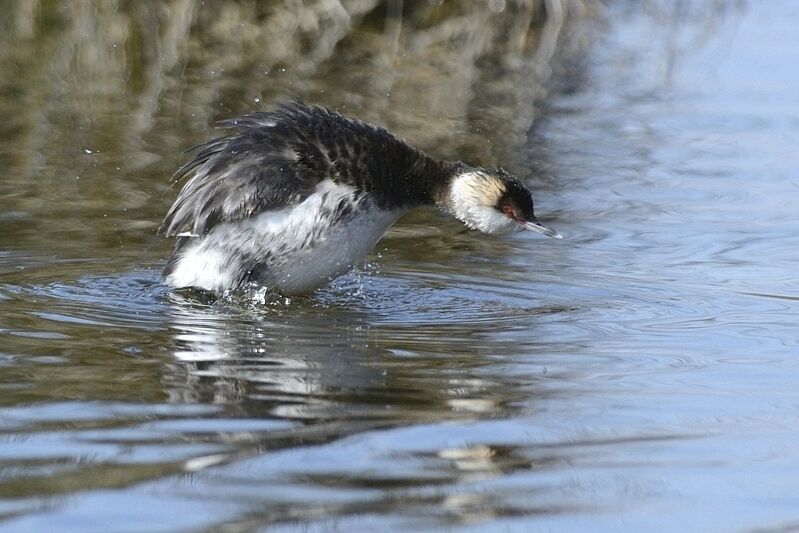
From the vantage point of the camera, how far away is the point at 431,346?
656 cm

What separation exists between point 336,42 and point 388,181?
8.16 metres

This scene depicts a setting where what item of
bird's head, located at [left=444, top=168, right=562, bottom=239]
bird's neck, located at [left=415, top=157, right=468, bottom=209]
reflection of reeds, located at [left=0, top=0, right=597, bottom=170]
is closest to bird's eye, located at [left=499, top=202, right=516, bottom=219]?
bird's head, located at [left=444, top=168, right=562, bottom=239]

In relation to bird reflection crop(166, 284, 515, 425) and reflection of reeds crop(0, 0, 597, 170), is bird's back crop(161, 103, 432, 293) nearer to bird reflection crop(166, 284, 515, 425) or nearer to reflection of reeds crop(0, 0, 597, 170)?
bird reflection crop(166, 284, 515, 425)

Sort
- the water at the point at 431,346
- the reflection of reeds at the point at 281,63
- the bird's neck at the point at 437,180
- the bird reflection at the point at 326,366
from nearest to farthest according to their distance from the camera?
the water at the point at 431,346 → the bird reflection at the point at 326,366 → the bird's neck at the point at 437,180 → the reflection of reeds at the point at 281,63

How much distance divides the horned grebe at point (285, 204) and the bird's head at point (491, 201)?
43 cm

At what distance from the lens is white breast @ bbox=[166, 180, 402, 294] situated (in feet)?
24.5

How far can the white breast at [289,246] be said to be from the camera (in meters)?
7.46

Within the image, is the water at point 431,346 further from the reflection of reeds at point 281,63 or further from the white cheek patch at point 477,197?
the white cheek patch at point 477,197

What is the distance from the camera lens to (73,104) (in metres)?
12.6

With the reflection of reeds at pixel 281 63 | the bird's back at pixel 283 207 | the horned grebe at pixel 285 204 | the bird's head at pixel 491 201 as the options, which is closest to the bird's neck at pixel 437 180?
the bird's head at pixel 491 201

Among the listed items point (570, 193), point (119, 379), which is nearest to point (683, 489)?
point (119, 379)

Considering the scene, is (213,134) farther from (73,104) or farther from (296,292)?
(296,292)

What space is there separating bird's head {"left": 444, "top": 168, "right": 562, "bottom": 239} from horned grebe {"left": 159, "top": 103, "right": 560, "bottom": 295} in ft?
1.42

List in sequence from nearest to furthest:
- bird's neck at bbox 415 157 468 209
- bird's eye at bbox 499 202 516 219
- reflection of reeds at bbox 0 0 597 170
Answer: bird's neck at bbox 415 157 468 209 < bird's eye at bbox 499 202 516 219 < reflection of reeds at bbox 0 0 597 170
